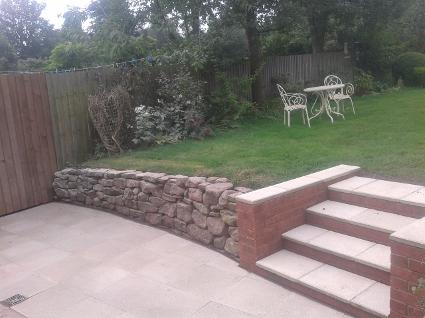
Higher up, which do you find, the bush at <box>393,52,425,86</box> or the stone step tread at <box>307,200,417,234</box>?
the bush at <box>393,52,425,86</box>

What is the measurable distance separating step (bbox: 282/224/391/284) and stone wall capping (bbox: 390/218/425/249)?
0.56 metres

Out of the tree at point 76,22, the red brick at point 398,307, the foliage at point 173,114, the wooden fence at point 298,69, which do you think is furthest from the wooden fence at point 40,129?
the red brick at point 398,307

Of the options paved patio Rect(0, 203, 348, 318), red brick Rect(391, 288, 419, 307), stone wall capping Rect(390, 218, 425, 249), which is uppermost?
stone wall capping Rect(390, 218, 425, 249)

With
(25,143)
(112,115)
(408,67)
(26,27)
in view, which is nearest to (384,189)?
(112,115)

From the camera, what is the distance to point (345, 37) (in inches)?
585

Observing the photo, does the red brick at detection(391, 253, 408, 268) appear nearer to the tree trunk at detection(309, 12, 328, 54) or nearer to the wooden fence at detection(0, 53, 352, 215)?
the wooden fence at detection(0, 53, 352, 215)

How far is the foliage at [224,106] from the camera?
8897mm

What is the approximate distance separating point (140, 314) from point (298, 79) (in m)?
10.9

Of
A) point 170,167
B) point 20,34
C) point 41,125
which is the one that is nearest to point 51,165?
point 41,125

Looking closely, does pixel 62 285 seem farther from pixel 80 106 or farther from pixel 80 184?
pixel 80 106

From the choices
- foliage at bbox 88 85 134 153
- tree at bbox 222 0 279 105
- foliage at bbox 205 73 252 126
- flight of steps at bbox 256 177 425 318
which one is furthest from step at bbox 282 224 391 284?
tree at bbox 222 0 279 105

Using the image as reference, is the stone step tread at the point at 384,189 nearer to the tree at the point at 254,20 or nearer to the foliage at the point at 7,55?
the tree at the point at 254,20

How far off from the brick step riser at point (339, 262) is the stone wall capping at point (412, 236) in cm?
59

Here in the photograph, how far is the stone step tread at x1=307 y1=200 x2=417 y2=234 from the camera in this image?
365cm
